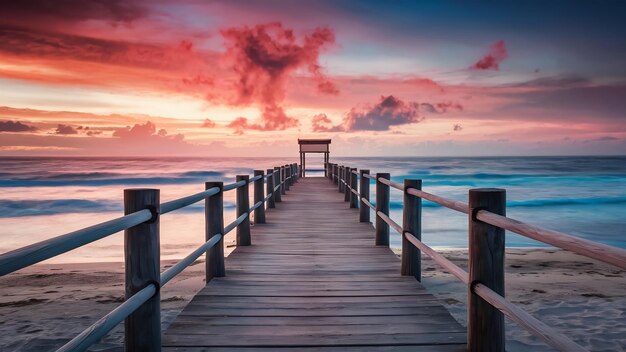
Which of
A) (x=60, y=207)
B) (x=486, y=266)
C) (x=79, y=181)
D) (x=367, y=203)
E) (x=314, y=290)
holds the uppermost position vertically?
(x=486, y=266)

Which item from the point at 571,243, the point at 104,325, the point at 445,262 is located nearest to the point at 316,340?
the point at 445,262

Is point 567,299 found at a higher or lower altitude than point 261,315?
lower

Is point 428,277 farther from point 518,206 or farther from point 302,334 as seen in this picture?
point 518,206

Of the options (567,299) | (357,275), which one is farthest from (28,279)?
(567,299)

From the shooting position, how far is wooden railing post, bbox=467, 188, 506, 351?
2625 millimetres

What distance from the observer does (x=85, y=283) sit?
10.3 m

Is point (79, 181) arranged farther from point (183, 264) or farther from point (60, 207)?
point (183, 264)

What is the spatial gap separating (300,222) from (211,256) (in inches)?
183

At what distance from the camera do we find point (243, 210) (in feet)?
21.9

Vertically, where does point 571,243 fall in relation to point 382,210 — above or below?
above

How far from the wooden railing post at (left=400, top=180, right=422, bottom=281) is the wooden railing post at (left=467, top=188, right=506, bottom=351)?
1.65m

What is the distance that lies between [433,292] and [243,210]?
417 cm

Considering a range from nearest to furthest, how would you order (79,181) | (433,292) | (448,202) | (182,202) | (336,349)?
(336,349)
(448,202)
(182,202)
(433,292)
(79,181)

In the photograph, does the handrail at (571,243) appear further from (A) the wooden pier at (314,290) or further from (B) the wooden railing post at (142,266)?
(B) the wooden railing post at (142,266)
